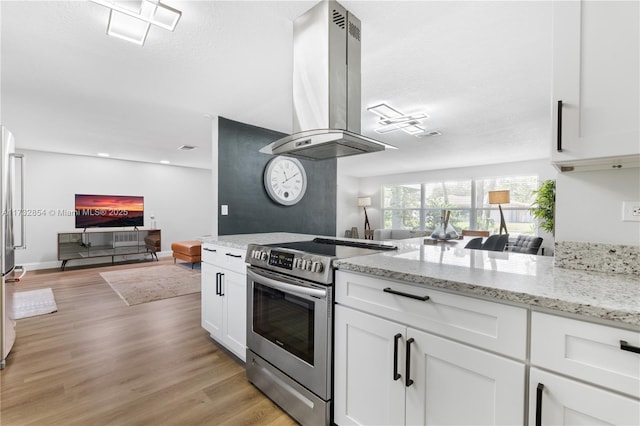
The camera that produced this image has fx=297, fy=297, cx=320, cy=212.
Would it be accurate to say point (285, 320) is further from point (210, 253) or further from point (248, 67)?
point (248, 67)

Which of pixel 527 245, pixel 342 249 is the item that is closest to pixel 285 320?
pixel 342 249

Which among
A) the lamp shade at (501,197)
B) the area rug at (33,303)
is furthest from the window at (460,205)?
the area rug at (33,303)

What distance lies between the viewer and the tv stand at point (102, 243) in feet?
19.0

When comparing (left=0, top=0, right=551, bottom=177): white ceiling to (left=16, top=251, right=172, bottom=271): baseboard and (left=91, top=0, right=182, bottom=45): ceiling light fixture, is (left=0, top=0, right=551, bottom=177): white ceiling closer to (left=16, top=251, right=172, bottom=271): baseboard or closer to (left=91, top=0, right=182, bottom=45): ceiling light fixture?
(left=91, top=0, right=182, bottom=45): ceiling light fixture

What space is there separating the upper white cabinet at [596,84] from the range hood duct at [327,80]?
0.96 metres

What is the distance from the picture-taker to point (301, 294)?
1631 mm

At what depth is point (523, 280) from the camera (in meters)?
1.11

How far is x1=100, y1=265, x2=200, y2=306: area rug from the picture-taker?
13.4ft

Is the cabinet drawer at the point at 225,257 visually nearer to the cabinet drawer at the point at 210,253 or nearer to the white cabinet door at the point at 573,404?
the cabinet drawer at the point at 210,253

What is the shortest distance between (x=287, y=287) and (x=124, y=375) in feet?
4.90

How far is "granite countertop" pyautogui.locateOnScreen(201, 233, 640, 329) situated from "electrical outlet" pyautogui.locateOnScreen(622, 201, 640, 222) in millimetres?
238

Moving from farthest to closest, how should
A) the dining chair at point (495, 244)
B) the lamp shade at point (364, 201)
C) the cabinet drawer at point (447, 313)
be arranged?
the lamp shade at point (364, 201)
the dining chair at point (495, 244)
the cabinet drawer at point (447, 313)

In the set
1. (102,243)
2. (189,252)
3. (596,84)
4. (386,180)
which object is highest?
(386,180)

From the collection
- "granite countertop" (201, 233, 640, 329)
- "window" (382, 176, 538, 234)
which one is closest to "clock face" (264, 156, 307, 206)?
"granite countertop" (201, 233, 640, 329)
